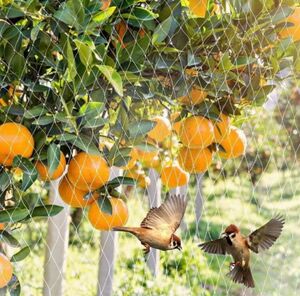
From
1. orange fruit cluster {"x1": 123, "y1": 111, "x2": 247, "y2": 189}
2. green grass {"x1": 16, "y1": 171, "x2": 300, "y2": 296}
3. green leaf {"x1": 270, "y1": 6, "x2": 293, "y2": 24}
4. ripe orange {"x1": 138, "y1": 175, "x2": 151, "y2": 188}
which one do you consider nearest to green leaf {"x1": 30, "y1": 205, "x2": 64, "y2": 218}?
orange fruit cluster {"x1": 123, "y1": 111, "x2": 247, "y2": 189}

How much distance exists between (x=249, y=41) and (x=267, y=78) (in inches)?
2.5

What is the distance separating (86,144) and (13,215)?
0.11 m

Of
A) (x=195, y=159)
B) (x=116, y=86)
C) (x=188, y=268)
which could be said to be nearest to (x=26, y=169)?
(x=116, y=86)

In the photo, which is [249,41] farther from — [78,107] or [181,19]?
[78,107]

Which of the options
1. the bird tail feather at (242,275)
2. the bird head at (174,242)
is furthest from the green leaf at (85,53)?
the bird tail feather at (242,275)

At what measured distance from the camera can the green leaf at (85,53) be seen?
69cm

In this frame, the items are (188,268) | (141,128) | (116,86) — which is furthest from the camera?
(188,268)

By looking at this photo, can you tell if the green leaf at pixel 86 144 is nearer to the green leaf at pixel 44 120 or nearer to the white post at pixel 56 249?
the green leaf at pixel 44 120

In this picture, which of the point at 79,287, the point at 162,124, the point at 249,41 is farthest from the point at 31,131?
the point at 79,287

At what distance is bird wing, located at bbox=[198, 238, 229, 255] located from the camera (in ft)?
2.73

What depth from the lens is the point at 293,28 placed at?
881 mm

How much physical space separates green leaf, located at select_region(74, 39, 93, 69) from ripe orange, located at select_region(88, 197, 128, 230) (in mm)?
175

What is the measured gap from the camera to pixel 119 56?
0.78 m

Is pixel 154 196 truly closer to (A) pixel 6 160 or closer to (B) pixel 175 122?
(B) pixel 175 122
